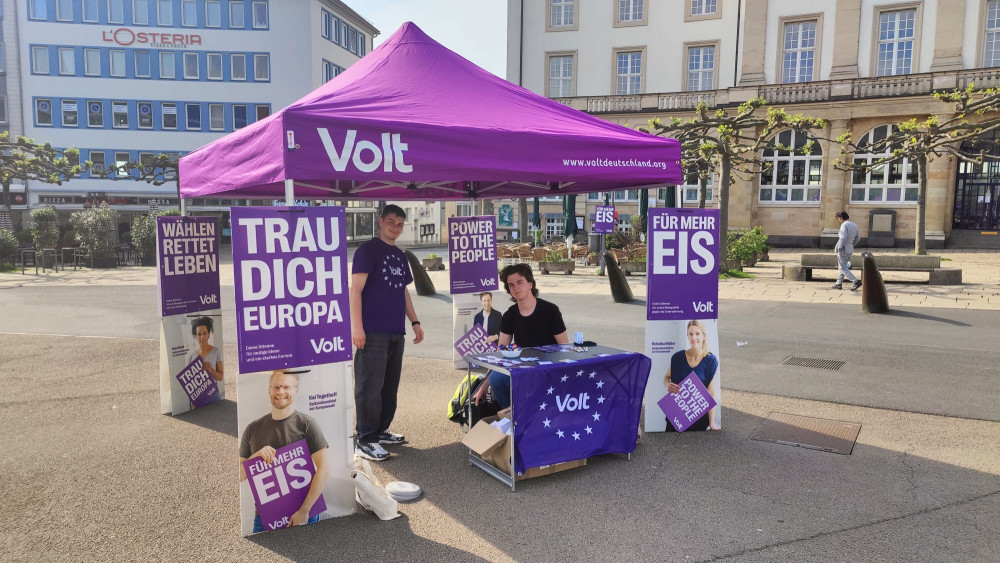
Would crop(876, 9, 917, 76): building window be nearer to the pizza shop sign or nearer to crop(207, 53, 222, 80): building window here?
crop(207, 53, 222, 80): building window

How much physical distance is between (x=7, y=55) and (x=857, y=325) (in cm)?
5068

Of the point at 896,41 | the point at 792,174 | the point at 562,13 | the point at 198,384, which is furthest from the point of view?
the point at 562,13

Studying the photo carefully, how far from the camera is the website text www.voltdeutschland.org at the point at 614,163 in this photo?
17.4 feet

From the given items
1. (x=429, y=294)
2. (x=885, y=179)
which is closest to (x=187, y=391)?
(x=429, y=294)

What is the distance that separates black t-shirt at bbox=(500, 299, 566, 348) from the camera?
573 centimetres

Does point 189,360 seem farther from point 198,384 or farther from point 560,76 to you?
point 560,76

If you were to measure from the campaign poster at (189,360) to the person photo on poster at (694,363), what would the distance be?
4549 millimetres

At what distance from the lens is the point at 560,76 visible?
38.8 meters

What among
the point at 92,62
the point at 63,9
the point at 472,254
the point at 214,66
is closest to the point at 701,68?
the point at 214,66

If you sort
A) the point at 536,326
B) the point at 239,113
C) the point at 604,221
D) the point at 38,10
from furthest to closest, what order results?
the point at 239,113 → the point at 38,10 → the point at 604,221 → the point at 536,326

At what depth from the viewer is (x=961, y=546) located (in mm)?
3818

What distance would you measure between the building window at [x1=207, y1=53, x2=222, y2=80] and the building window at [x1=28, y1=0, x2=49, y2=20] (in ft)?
33.0

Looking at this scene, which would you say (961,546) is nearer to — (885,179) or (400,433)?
(400,433)

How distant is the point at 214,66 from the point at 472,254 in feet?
138
